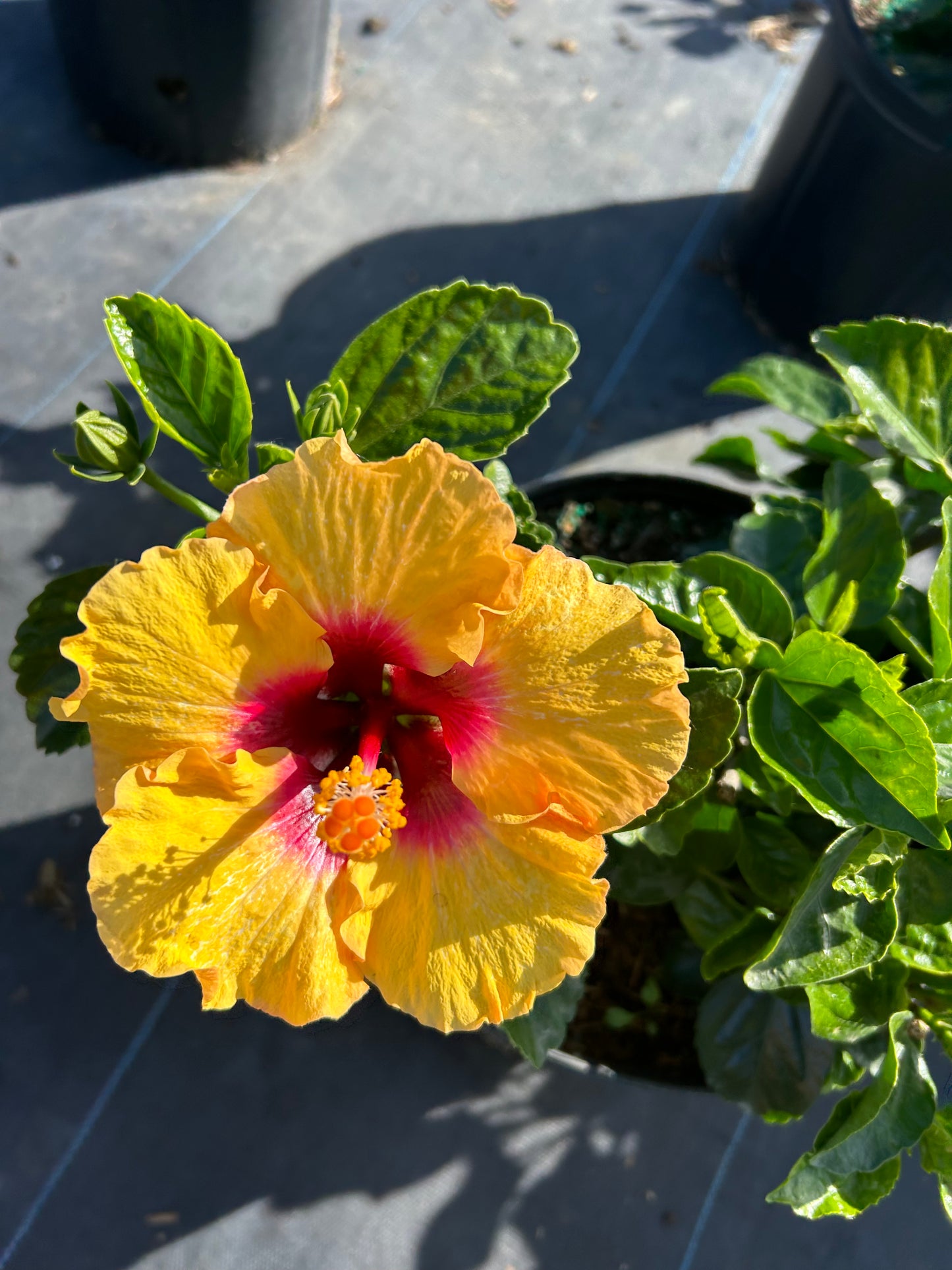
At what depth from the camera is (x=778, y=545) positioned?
48.8 inches

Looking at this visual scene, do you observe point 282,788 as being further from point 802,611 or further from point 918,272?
point 918,272

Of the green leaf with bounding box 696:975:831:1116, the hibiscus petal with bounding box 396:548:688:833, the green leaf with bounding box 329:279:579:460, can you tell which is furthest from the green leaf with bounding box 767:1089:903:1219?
the green leaf with bounding box 329:279:579:460

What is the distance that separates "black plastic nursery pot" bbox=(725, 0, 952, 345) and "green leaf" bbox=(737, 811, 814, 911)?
4.96 ft

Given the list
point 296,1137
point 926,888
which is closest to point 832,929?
point 926,888

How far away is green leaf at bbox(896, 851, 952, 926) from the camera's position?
972 mm

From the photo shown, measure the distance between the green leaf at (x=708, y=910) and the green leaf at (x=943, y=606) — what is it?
0.39 m

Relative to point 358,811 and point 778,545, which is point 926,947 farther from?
point 358,811

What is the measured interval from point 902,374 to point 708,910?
669mm

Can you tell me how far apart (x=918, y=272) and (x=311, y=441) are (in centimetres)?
193

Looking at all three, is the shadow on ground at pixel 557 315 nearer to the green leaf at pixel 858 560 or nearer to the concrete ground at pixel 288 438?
the concrete ground at pixel 288 438

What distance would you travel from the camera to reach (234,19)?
6.77ft

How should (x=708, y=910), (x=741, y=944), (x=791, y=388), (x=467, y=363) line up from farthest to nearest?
(x=791, y=388) < (x=708, y=910) < (x=741, y=944) < (x=467, y=363)

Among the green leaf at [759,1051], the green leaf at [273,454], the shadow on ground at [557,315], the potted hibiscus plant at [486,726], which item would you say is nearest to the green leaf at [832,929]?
the potted hibiscus plant at [486,726]

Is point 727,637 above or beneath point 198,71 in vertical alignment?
above
